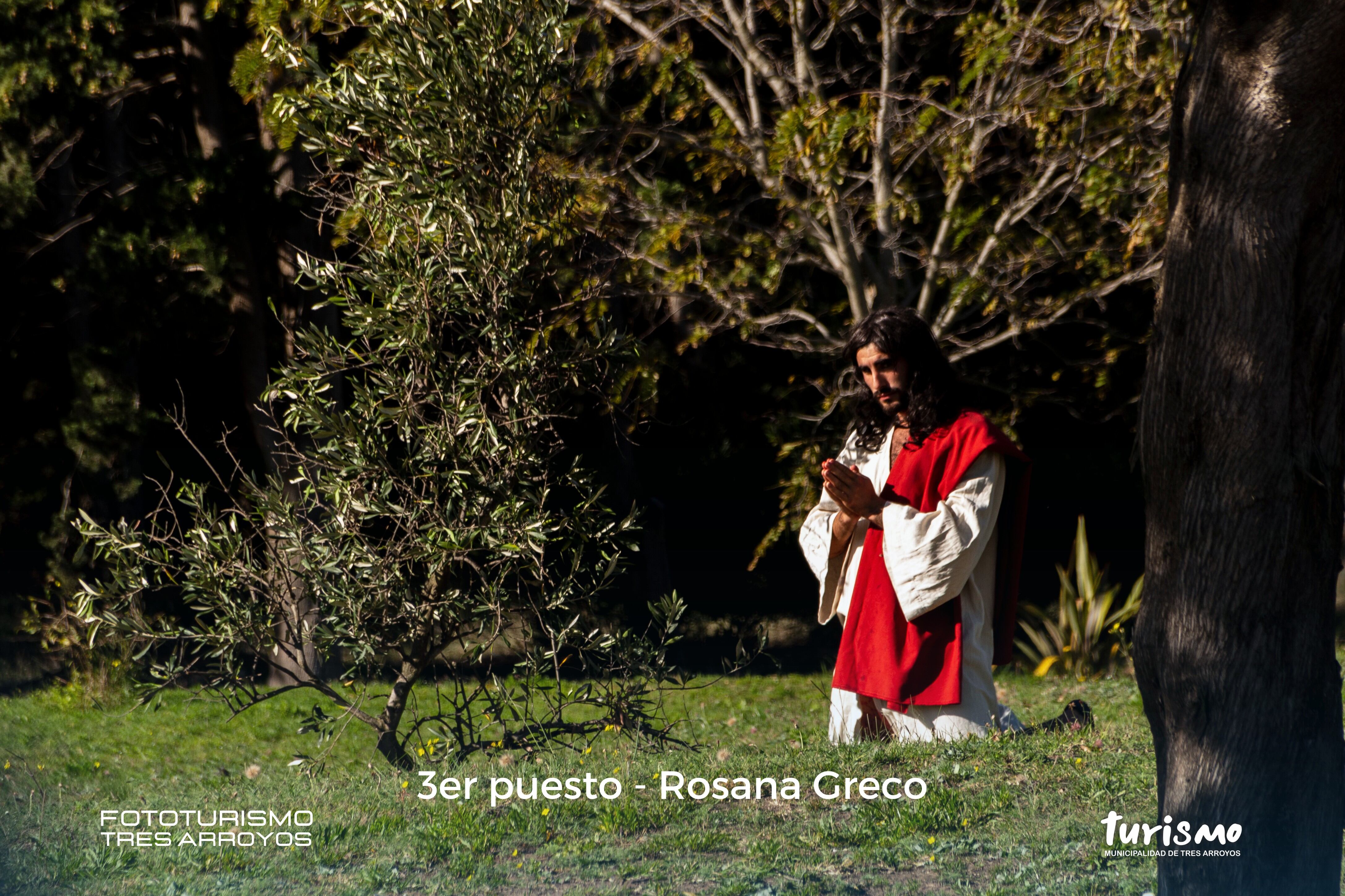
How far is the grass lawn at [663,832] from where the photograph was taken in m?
3.37

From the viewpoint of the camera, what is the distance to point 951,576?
15.6 feet

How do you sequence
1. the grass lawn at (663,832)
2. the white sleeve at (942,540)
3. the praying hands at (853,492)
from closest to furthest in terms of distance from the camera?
the grass lawn at (663,832)
the praying hands at (853,492)
the white sleeve at (942,540)

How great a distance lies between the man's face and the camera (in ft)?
16.2

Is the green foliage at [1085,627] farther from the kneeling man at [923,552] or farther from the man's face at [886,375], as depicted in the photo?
the man's face at [886,375]

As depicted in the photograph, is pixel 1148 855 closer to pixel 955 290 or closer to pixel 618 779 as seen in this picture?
pixel 618 779

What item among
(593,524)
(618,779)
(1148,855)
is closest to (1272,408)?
(1148,855)

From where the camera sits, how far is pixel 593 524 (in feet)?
16.5

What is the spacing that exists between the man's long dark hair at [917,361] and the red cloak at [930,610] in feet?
0.23

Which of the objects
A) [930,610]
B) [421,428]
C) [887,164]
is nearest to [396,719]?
[421,428]

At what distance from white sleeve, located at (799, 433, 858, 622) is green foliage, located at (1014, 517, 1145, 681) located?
523cm

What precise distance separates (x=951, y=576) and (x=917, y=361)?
0.90m

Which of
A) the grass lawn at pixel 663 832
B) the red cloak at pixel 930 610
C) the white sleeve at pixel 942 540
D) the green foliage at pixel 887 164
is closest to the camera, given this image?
the grass lawn at pixel 663 832

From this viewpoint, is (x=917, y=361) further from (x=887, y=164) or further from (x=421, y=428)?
(x=887, y=164)

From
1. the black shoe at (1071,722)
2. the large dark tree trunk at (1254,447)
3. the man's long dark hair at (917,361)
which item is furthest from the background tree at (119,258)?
the large dark tree trunk at (1254,447)
